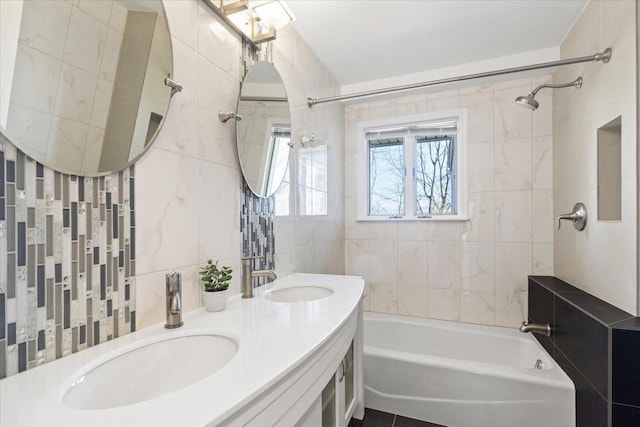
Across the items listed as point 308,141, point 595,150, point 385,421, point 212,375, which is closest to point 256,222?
point 308,141

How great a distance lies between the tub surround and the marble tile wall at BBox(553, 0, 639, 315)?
115 millimetres

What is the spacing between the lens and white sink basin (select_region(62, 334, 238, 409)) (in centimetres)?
65

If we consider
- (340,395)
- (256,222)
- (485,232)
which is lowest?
(340,395)

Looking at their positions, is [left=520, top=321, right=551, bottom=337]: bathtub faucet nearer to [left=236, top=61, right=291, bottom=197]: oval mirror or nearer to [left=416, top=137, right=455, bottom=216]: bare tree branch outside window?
[left=416, top=137, right=455, bottom=216]: bare tree branch outside window

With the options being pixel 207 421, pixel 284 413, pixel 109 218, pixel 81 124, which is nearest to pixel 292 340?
pixel 284 413

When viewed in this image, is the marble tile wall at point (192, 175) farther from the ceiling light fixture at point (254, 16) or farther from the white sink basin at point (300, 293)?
the white sink basin at point (300, 293)

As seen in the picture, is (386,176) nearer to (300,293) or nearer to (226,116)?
(300,293)

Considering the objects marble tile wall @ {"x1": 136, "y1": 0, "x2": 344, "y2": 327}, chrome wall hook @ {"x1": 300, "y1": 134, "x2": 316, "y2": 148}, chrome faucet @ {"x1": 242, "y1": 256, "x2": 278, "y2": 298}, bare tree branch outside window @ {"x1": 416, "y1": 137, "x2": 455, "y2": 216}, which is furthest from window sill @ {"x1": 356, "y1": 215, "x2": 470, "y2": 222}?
chrome faucet @ {"x1": 242, "y1": 256, "x2": 278, "y2": 298}

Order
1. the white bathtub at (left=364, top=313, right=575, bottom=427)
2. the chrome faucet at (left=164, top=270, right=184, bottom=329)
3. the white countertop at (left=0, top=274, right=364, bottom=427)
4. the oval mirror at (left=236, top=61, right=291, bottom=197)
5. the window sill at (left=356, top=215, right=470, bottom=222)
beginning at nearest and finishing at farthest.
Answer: the white countertop at (left=0, top=274, right=364, bottom=427)
the chrome faucet at (left=164, top=270, right=184, bottom=329)
the oval mirror at (left=236, top=61, right=291, bottom=197)
the white bathtub at (left=364, top=313, right=575, bottom=427)
the window sill at (left=356, top=215, right=470, bottom=222)

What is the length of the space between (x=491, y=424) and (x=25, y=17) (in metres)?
2.45

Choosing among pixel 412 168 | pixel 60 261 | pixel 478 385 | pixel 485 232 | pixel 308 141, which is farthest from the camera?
pixel 412 168

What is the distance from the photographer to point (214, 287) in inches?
43.0

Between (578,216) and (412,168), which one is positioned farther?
(412,168)

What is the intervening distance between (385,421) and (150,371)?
1.55 m
